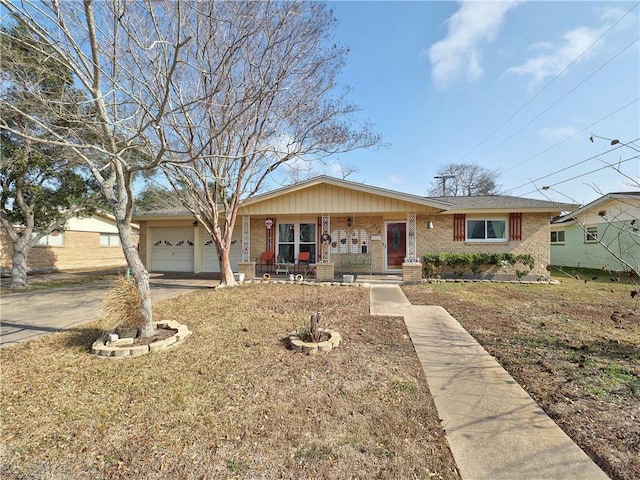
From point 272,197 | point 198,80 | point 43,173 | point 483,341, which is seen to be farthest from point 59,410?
point 43,173

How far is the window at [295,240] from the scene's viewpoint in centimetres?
1340

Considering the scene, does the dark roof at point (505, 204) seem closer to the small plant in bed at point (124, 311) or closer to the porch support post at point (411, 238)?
the porch support post at point (411, 238)

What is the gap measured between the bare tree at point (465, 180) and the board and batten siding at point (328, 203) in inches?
1172

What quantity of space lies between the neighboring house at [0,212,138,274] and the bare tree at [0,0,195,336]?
1239cm

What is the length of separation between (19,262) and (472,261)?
1693 cm

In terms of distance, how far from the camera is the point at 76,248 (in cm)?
1888

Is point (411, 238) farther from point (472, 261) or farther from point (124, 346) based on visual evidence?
point (124, 346)

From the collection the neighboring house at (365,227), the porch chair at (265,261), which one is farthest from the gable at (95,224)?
the porch chair at (265,261)

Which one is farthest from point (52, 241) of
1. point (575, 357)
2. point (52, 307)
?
point (575, 357)

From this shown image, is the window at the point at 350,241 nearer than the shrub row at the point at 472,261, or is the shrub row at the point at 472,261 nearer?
the shrub row at the point at 472,261

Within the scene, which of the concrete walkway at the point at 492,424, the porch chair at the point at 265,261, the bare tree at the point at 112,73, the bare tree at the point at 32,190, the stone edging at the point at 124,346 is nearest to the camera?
the concrete walkway at the point at 492,424

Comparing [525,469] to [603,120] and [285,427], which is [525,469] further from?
[603,120]

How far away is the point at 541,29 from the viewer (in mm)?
7922

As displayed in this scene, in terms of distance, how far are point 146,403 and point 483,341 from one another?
15.6 ft
